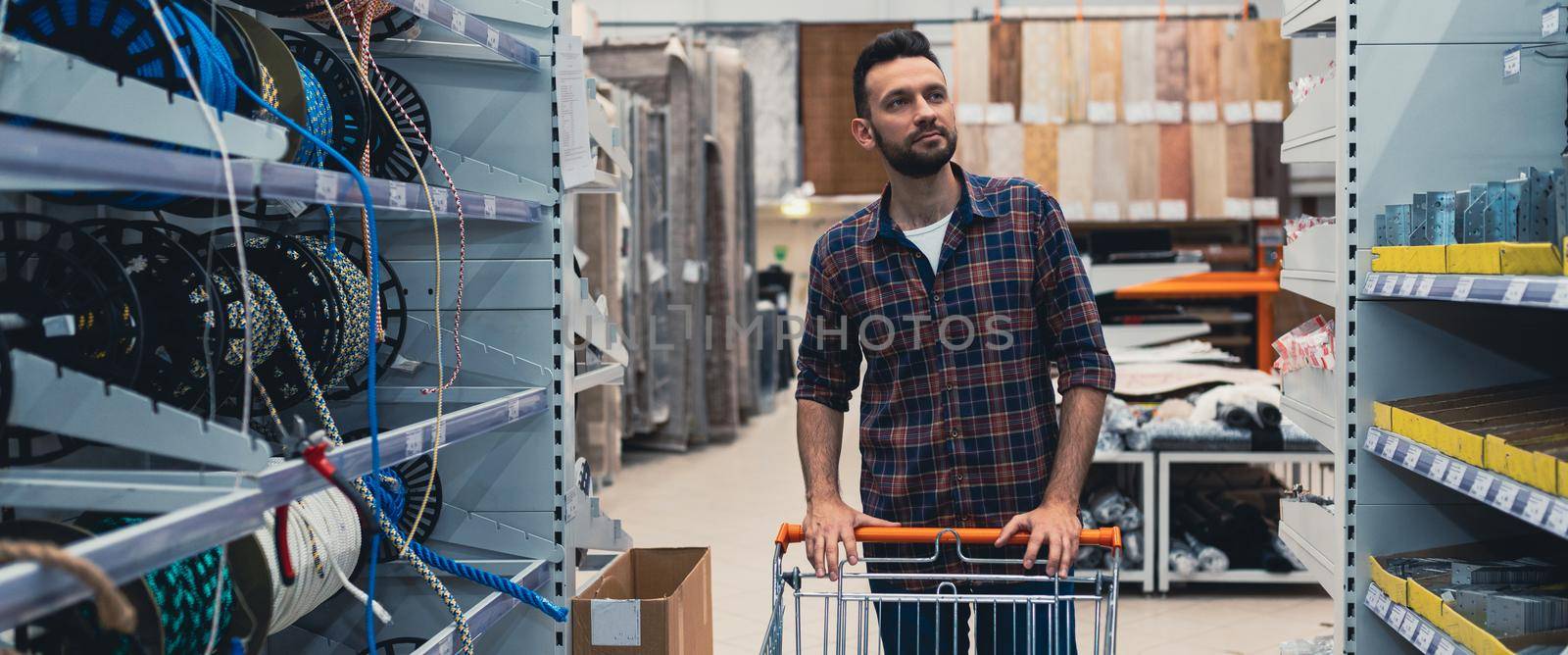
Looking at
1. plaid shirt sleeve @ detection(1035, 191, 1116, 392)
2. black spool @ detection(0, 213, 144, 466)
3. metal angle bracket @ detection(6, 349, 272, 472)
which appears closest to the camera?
metal angle bracket @ detection(6, 349, 272, 472)

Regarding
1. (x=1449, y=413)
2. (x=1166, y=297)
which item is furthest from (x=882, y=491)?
(x=1166, y=297)

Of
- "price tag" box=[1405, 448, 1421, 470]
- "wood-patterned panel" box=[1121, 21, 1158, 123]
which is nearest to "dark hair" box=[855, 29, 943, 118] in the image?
"price tag" box=[1405, 448, 1421, 470]

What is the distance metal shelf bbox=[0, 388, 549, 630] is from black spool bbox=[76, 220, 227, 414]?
300 mm

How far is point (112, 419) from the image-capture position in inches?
65.1

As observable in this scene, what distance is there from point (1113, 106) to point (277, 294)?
6655 mm

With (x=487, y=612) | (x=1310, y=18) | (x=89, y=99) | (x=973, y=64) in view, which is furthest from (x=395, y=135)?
(x=973, y=64)

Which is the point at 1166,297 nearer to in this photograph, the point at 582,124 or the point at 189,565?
the point at 582,124

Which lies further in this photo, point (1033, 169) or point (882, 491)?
point (1033, 169)

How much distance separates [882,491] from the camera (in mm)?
2424

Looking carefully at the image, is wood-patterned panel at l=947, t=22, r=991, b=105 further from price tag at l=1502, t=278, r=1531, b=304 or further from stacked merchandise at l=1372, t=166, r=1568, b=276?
price tag at l=1502, t=278, r=1531, b=304

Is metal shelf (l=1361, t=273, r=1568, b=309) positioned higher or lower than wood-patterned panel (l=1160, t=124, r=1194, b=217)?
lower

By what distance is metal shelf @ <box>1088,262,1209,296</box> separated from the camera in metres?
7.40

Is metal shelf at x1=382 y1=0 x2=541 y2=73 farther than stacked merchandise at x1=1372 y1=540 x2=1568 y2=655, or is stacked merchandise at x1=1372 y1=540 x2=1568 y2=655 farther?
metal shelf at x1=382 y1=0 x2=541 y2=73

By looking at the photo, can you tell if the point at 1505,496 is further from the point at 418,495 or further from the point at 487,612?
the point at 418,495
